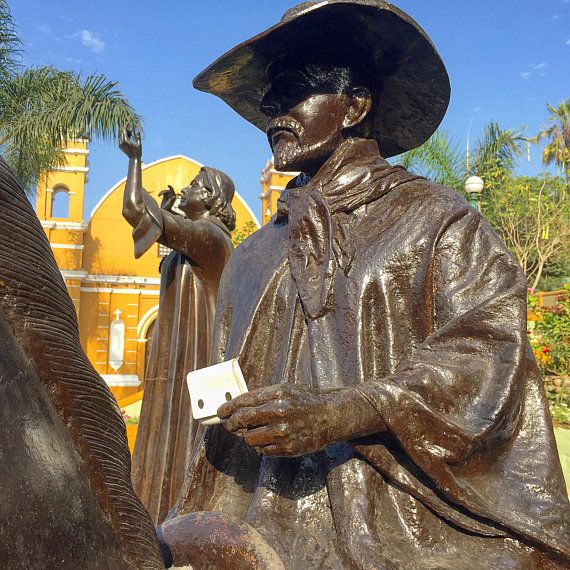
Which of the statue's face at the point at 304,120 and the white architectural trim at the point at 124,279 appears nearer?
the statue's face at the point at 304,120

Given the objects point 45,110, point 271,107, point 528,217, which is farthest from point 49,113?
point 271,107

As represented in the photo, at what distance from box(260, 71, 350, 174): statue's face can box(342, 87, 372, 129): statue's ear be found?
0.01m

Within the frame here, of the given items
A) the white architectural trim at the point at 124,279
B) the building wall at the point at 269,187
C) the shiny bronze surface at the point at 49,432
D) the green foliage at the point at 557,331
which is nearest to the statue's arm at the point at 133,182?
the shiny bronze surface at the point at 49,432

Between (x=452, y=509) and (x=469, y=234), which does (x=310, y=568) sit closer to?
(x=452, y=509)

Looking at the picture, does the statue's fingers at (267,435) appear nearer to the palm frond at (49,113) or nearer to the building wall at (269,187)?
the palm frond at (49,113)

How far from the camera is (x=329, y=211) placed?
6.78ft

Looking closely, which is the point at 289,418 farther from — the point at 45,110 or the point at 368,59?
the point at 45,110

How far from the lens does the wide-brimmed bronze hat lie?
2.00 m

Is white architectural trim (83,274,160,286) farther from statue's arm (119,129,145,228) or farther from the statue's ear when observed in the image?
the statue's ear

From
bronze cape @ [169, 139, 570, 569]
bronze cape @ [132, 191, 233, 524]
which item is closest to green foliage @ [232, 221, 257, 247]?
bronze cape @ [132, 191, 233, 524]

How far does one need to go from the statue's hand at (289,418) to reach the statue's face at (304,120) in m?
0.78

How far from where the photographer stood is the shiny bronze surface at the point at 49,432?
110 cm

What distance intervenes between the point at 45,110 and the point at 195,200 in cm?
1075

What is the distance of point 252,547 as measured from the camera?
156 centimetres
